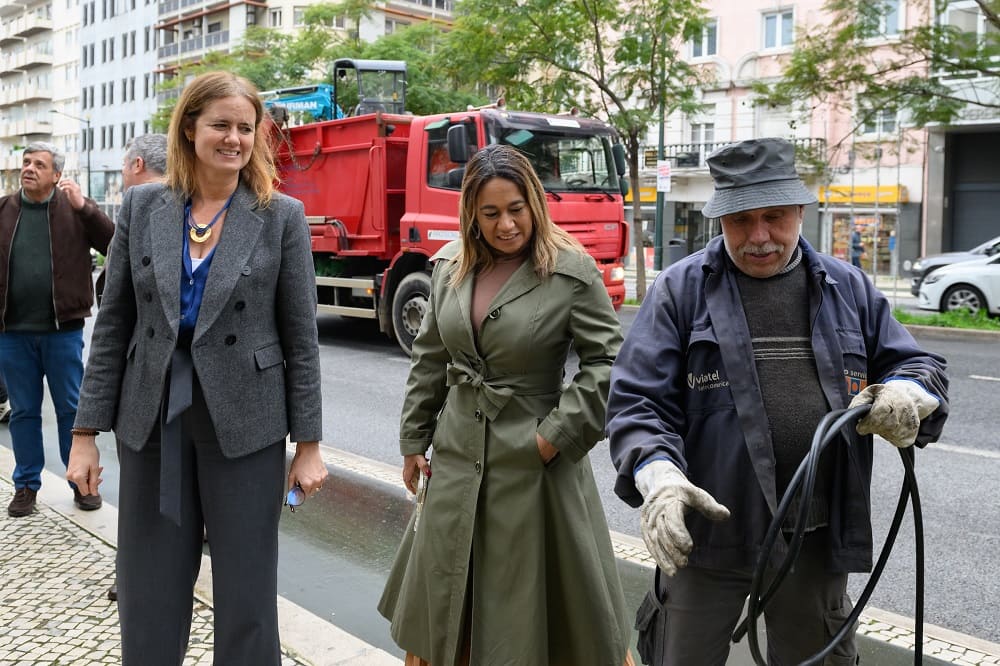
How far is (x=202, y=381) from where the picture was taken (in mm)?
2707

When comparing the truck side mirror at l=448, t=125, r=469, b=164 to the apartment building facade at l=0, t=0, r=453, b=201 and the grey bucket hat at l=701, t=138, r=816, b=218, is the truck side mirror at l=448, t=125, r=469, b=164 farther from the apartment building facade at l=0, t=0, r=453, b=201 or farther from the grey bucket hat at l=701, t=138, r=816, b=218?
the apartment building facade at l=0, t=0, r=453, b=201

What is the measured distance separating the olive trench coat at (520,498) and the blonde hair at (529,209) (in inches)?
1.8

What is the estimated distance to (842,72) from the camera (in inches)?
604

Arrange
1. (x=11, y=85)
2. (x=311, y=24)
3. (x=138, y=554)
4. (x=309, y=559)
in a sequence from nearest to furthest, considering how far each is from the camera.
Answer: (x=138, y=554) < (x=309, y=559) < (x=311, y=24) < (x=11, y=85)

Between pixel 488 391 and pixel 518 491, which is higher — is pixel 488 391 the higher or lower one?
the higher one

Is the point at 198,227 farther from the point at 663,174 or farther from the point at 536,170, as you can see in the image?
the point at 663,174

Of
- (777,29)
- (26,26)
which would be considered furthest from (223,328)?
Answer: (26,26)

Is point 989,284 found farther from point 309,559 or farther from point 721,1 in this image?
point 721,1

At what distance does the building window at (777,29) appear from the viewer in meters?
33.5

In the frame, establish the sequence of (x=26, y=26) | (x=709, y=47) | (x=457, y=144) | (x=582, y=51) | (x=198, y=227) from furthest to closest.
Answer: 1. (x=26, y=26)
2. (x=709, y=47)
3. (x=582, y=51)
4. (x=457, y=144)
5. (x=198, y=227)

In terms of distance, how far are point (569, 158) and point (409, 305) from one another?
8.46 ft

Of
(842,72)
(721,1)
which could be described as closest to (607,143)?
(842,72)

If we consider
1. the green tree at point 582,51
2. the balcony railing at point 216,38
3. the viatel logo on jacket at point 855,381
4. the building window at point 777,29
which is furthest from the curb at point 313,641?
the balcony railing at point 216,38

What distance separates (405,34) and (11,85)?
74.0 m
